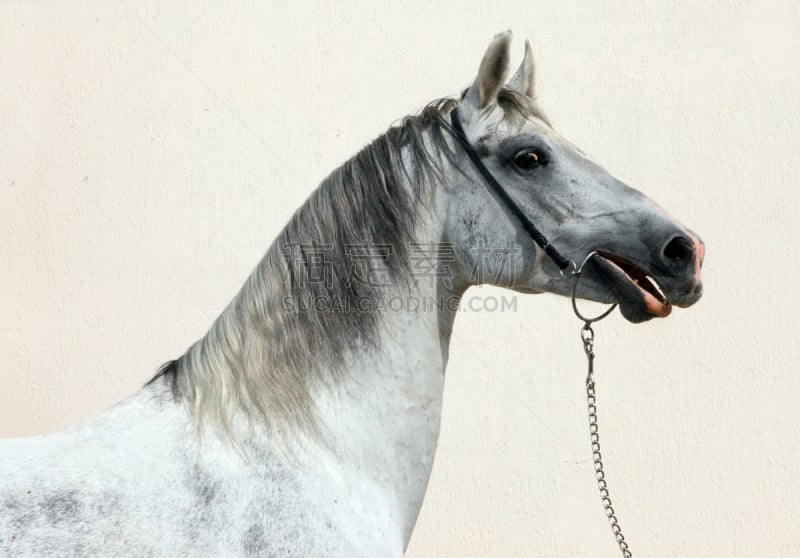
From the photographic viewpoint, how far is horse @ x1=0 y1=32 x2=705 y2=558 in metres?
1.46

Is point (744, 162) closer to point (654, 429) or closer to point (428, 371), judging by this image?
point (654, 429)

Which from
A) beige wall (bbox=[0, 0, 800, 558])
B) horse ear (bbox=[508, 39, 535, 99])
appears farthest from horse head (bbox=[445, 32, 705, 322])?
beige wall (bbox=[0, 0, 800, 558])

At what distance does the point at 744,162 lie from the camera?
3611 mm

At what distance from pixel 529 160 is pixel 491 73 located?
20cm

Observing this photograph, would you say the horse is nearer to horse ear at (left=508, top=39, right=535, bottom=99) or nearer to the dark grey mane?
the dark grey mane

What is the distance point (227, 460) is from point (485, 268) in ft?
2.12

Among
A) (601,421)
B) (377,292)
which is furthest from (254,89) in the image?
(377,292)

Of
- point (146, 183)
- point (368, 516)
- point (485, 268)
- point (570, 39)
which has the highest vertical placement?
point (146, 183)

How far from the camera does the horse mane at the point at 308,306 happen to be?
1.60m

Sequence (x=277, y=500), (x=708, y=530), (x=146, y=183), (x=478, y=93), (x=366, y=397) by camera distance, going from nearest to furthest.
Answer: (x=277, y=500)
(x=366, y=397)
(x=478, y=93)
(x=708, y=530)
(x=146, y=183)

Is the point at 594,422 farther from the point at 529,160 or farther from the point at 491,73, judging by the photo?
the point at 491,73

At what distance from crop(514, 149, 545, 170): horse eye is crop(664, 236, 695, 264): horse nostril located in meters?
0.31

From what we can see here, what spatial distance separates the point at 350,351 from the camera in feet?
5.45

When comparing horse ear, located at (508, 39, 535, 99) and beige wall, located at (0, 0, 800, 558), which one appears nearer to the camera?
horse ear, located at (508, 39, 535, 99)
